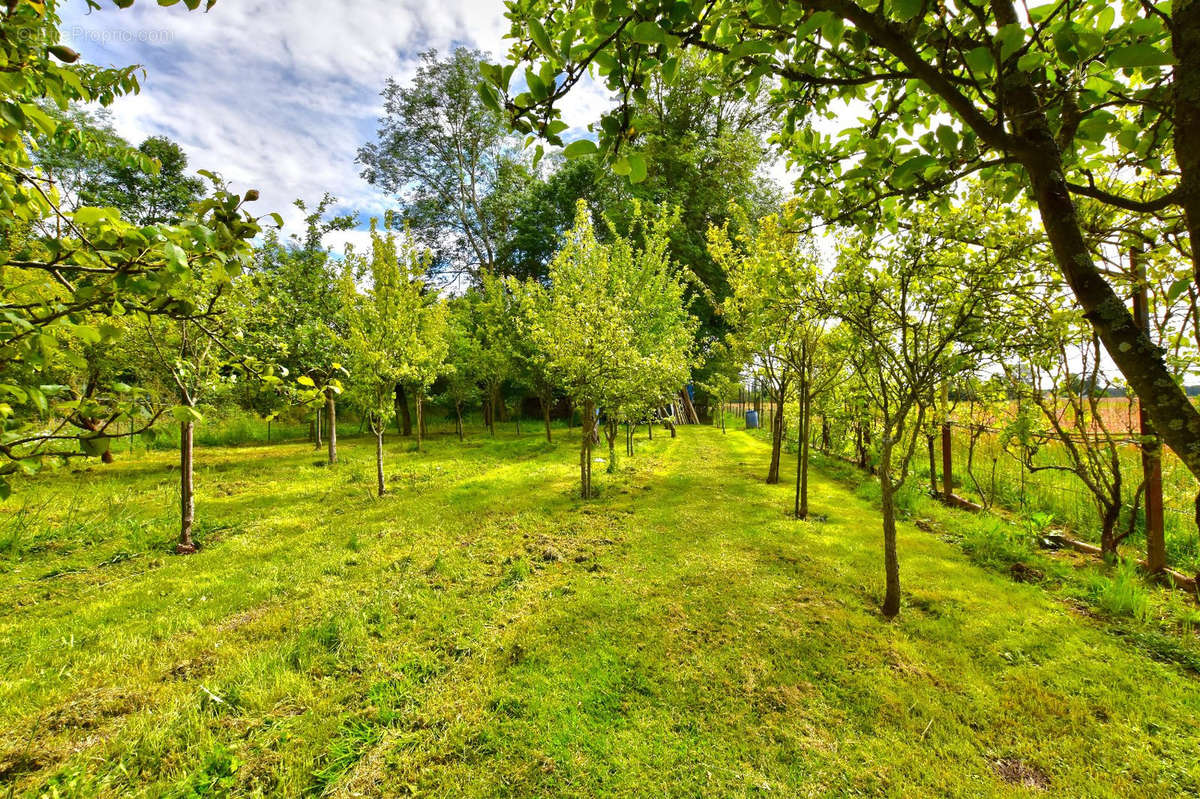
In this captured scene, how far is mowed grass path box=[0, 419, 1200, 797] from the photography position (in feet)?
8.67

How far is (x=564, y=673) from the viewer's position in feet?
11.4

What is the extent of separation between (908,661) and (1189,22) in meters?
4.09

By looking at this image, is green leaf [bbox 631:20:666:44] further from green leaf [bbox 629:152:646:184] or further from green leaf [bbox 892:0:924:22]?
green leaf [bbox 892:0:924:22]

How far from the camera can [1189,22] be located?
122 centimetres

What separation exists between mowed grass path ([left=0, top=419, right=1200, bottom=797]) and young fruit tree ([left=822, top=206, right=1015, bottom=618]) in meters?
1.08

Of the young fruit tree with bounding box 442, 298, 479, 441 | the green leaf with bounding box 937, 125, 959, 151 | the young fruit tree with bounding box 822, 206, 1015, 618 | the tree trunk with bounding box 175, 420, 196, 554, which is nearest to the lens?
the green leaf with bounding box 937, 125, 959, 151

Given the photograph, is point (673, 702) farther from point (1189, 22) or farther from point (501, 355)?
point (501, 355)

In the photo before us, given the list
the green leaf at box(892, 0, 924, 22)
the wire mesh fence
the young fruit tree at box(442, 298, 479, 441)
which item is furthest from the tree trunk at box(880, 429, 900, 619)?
the young fruit tree at box(442, 298, 479, 441)

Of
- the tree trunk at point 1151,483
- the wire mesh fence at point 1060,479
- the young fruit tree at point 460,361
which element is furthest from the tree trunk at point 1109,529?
the young fruit tree at point 460,361

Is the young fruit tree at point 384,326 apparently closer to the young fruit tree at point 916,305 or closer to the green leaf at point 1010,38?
the young fruit tree at point 916,305

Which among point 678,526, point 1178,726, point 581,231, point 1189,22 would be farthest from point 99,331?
point 581,231

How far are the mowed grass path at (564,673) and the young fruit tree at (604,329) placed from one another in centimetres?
314

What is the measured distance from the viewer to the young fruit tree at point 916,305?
3672mm

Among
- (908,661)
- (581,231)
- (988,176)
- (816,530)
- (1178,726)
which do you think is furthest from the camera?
(581,231)
